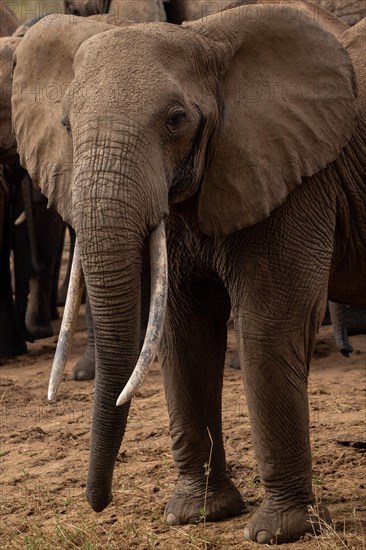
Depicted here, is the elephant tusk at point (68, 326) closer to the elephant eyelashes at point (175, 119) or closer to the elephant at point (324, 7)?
the elephant eyelashes at point (175, 119)

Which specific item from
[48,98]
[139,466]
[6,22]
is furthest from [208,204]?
[6,22]

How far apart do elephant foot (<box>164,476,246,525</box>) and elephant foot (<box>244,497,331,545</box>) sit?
298mm

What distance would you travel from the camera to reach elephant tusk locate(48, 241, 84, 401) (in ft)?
13.5

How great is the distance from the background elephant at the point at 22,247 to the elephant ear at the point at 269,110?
11.1 ft

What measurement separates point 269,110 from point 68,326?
3.22ft

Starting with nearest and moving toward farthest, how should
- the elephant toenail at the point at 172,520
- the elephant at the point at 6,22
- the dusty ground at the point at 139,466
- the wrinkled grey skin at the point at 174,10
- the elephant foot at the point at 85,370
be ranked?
the dusty ground at the point at 139,466 → the elephant toenail at the point at 172,520 → the elephant foot at the point at 85,370 → the wrinkled grey skin at the point at 174,10 → the elephant at the point at 6,22

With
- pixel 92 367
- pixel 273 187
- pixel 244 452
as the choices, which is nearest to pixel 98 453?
pixel 273 187

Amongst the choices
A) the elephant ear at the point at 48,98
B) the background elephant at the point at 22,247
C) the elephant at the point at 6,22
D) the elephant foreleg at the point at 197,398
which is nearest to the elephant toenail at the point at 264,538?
the elephant foreleg at the point at 197,398

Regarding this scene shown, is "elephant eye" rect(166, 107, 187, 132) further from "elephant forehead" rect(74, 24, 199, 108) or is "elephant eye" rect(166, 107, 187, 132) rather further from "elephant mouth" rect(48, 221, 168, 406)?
"elephant mouth" rect(48, 221, 168, 406)

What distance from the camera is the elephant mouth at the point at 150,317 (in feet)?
12.9

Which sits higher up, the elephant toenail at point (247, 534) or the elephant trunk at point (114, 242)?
the elephant trunk at point (114, 242)

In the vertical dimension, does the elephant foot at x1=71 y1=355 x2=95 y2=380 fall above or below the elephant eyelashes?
below

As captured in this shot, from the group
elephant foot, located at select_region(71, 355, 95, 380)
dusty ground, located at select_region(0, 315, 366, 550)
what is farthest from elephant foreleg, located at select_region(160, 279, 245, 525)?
elephant foot, located at select_region(71, 355, 95, 380)

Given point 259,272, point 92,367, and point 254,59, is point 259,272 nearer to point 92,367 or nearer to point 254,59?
point 254,59
